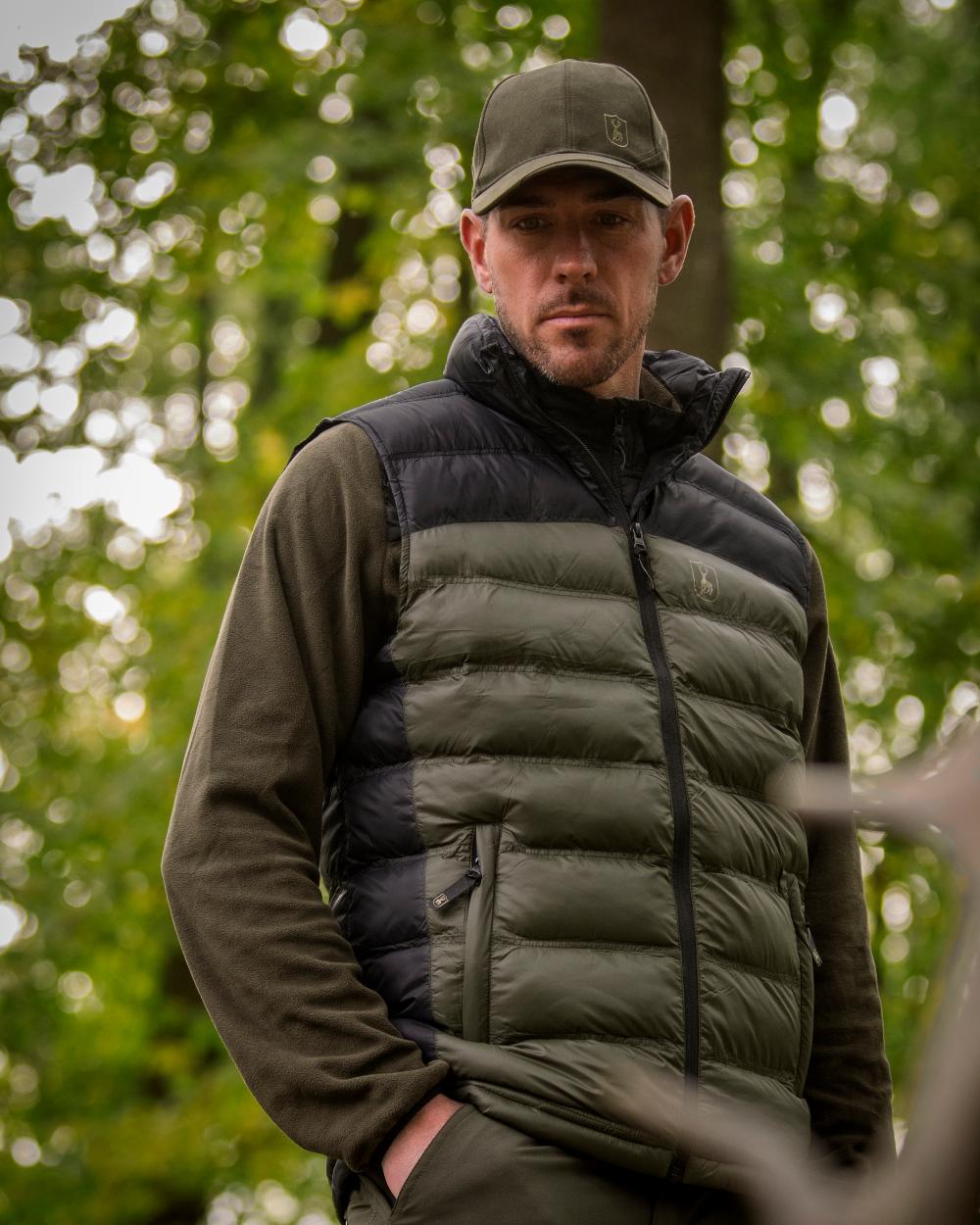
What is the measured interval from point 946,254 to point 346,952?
22.8 ft

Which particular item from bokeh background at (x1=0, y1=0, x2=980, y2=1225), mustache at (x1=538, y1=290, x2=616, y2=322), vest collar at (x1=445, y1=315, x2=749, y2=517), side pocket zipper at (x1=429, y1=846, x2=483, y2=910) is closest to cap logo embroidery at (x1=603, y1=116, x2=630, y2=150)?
mustache at (x1=538, y1=290, x2=616, y2=322)

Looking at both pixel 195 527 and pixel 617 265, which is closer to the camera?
pixel 617 265

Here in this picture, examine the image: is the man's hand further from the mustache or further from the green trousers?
the mustache

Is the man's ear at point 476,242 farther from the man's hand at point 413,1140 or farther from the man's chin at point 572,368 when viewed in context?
the man's hand at point 413,1140

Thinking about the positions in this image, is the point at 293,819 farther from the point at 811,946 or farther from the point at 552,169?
the point at 552,169

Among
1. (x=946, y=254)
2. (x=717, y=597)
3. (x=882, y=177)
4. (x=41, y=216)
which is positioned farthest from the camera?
(x=882, y=177)

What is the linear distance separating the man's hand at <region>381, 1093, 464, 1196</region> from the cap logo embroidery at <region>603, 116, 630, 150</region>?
1591mm

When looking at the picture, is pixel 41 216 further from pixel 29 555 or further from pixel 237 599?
pixel 237 599

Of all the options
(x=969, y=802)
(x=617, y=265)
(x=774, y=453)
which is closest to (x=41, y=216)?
(x=774, y=453)

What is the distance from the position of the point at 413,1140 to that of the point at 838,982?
99 cm

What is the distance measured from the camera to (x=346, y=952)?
230 centimetres

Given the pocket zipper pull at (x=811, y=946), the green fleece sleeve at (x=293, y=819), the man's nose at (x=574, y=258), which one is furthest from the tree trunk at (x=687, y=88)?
the green fleece sleeve at (x=293, y=819)

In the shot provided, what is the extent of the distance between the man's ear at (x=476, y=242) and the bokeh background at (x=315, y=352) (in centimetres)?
422

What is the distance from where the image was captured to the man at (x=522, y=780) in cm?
221
